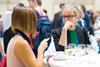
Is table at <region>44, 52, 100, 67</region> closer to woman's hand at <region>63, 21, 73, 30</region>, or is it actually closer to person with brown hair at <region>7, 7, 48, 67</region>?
person with brown hair at <region>7, 7, 48, 67</region>

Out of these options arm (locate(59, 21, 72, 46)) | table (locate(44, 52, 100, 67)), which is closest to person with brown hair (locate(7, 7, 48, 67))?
table (locate(44, 52, 100, 67))

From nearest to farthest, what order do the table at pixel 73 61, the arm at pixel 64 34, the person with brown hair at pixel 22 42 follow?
the person with brown hair at pixel 22 42 < the table at pixel 73 61 < the arm at pixel 64 34

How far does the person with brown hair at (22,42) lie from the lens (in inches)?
92.5

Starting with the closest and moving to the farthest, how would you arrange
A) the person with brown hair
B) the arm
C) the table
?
the person with brown hair < the table < the arm

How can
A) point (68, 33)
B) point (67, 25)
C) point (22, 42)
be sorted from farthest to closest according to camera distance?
1. point (68, 33)
2. point (67, 25)
3. point (22, 42)

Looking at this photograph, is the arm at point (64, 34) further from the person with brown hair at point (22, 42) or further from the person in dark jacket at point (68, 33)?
the person with brown hair at point (22, 42)

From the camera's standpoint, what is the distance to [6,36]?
3.56 metres

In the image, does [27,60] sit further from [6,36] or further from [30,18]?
[6,36]

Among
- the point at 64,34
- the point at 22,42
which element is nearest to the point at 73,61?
the point at 22,42

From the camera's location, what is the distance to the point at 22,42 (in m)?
2.36

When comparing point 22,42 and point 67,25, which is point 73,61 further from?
point 67,25

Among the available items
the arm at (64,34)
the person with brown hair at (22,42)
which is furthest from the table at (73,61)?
the arm at (64,34)

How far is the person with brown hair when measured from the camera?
2350 mm

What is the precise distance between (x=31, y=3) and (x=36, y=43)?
2.74 feet
